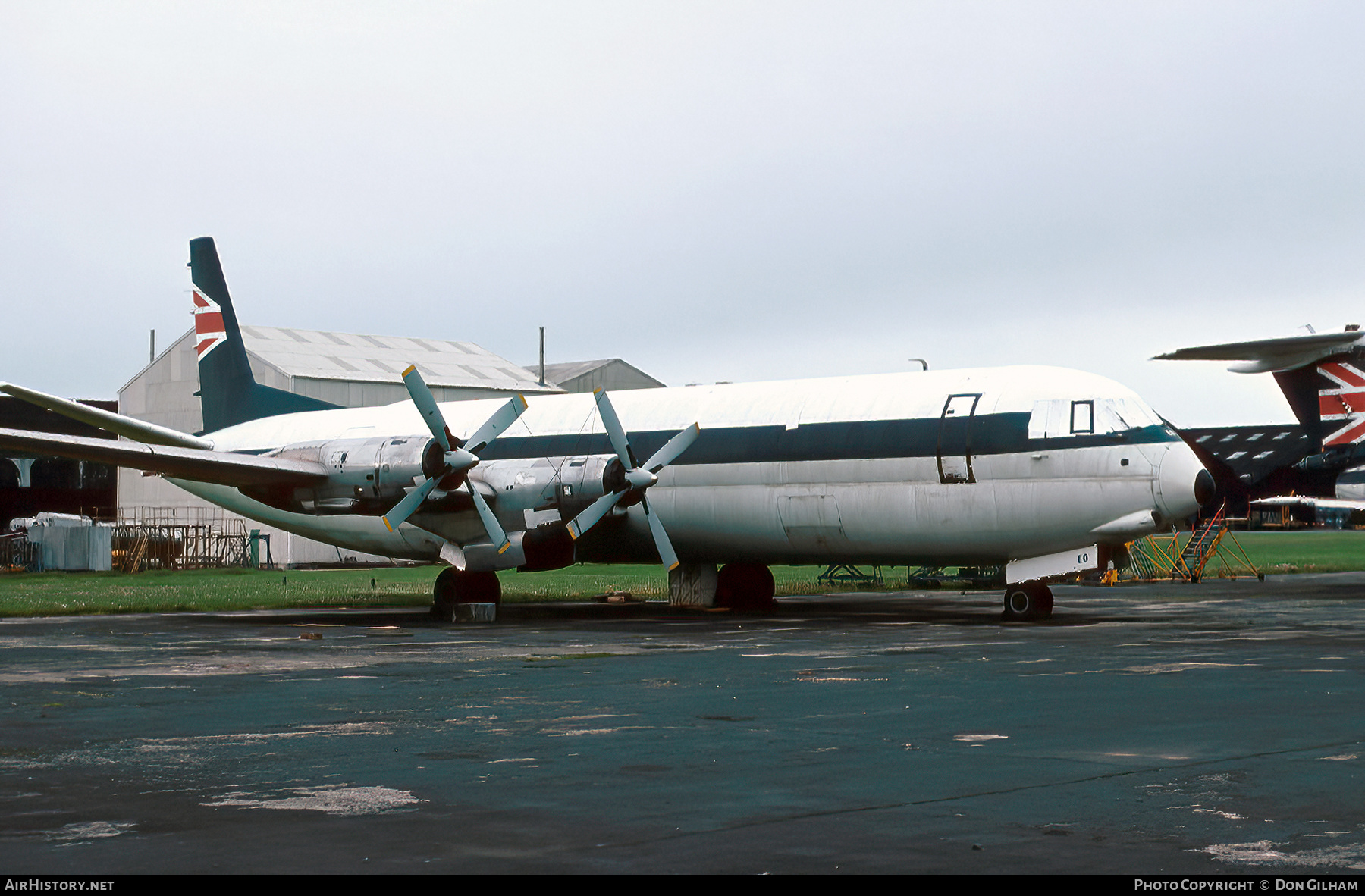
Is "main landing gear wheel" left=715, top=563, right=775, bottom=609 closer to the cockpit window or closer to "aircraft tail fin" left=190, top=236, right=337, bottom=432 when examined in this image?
the cockpit window

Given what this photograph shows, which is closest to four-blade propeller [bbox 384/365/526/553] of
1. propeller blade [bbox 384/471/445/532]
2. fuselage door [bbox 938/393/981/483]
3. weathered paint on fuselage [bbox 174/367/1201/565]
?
propeller blade [bbox 384/471/445/532]

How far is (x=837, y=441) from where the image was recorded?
90.8ft

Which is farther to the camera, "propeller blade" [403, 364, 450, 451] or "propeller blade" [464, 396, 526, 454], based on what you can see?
"propeller blade" [464, 396, 526, 454]

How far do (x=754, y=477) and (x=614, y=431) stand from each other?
9.88ft

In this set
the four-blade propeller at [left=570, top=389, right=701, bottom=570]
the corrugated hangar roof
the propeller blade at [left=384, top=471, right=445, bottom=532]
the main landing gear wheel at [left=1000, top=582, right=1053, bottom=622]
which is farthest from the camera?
the corrugated hangar roof

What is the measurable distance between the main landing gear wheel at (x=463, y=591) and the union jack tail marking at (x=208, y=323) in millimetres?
11722

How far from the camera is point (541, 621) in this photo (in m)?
27.5

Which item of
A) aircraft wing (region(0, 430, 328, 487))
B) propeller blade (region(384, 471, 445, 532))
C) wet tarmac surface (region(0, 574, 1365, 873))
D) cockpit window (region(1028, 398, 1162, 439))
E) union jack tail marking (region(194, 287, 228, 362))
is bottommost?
wet tarmac surface (region(0, 574, 1365, 873))

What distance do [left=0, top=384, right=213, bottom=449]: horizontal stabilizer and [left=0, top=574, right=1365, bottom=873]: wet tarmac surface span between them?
9.50 meters

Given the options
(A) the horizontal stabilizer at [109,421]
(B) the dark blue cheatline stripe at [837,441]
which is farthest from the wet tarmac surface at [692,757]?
(A) the horizontal stabilizer at [109,421]

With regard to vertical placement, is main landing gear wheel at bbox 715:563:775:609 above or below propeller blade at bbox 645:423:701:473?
below

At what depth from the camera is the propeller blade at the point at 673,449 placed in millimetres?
28578

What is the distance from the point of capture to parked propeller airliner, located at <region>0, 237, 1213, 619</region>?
25.4 meters

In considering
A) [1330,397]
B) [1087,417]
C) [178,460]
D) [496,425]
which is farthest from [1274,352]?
[178,460]
